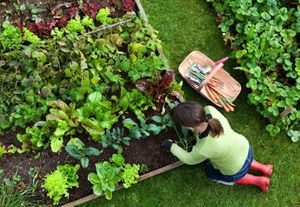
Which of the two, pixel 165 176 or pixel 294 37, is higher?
pixel 294 37

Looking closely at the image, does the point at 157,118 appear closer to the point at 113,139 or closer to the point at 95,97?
the point at 113,139

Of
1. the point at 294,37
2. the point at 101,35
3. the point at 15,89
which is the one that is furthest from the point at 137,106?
the point at 294,37

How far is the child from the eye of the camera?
4395 millimetres

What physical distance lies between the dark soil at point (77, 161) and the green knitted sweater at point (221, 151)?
30 cm

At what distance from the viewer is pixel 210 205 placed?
5.21 metres

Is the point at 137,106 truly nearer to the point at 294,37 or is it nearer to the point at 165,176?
the point at 165,176

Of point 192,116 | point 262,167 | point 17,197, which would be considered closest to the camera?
point 192,116

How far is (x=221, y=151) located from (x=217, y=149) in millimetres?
57

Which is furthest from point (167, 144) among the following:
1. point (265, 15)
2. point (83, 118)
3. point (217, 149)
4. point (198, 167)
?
point (265, 15)

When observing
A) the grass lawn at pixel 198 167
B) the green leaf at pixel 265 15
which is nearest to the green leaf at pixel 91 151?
the grass lawn at pixel 198 167

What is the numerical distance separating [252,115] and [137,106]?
125 centimetres

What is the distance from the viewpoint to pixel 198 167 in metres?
5.27

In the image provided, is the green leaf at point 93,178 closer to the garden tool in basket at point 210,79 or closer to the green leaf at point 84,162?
the green leaf at point 84,162

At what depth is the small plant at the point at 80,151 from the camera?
15.9ft
